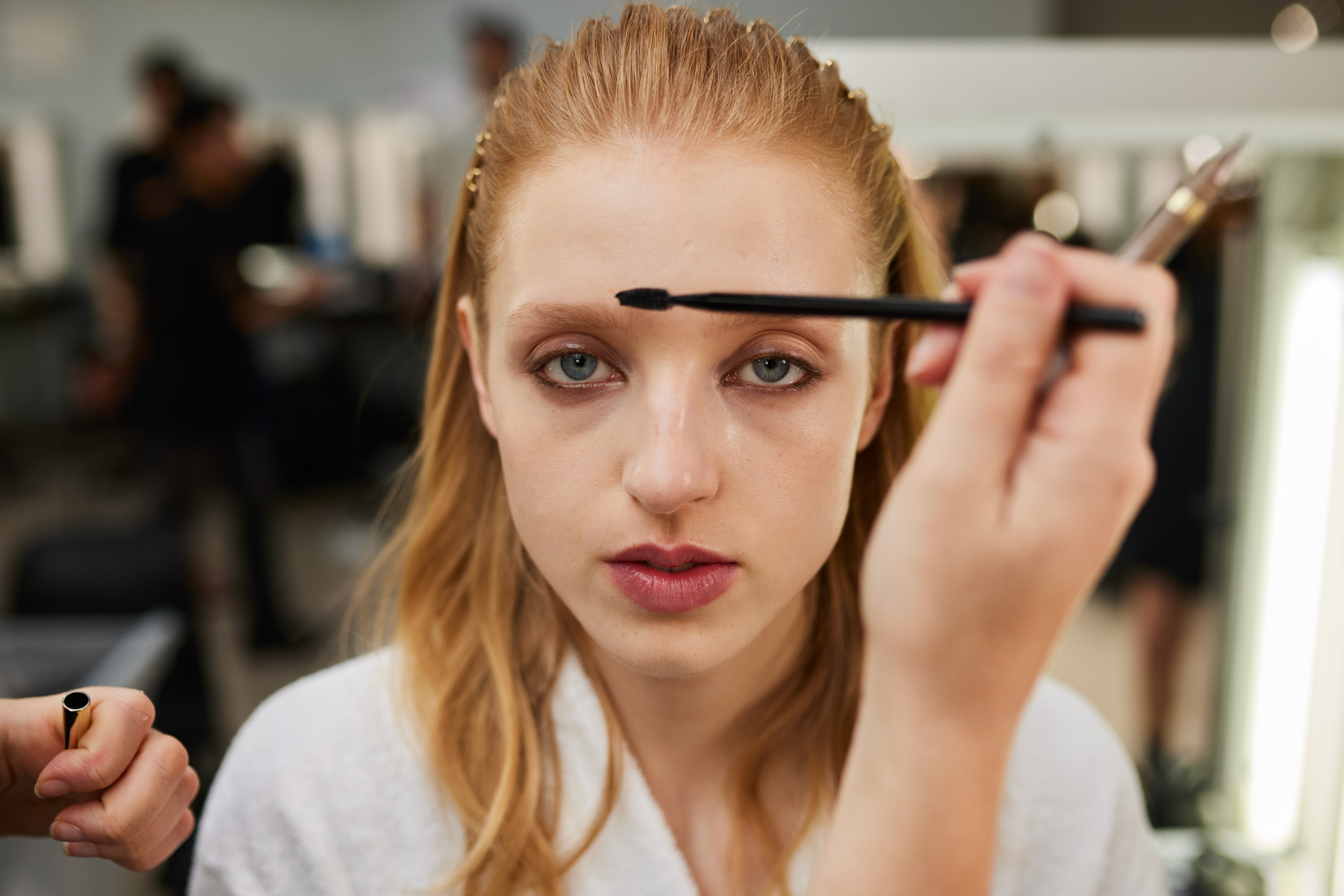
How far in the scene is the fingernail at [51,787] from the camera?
1.38 ft

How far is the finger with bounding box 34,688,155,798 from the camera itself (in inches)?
16.7

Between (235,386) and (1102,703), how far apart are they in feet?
7.33

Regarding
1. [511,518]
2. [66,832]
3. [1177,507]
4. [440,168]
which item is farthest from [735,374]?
[1177,507]

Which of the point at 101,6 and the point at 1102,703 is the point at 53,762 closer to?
the point at 1102,703

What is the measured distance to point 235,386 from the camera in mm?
2541

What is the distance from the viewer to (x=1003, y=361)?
1.06ft

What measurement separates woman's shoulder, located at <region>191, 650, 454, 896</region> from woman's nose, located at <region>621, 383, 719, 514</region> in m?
0.33

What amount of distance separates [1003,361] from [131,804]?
0.41 meters

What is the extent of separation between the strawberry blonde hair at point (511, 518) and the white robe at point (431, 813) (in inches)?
0.6

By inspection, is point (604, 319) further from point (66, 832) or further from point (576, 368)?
point (66, 832)

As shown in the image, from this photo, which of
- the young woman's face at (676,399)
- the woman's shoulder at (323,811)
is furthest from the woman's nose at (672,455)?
the woman's shoulder at (323,811)

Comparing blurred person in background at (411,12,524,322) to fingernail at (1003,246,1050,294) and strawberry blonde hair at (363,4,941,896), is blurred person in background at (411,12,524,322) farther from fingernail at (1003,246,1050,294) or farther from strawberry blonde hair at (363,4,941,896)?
fingernail at (1003,246,1050,294)

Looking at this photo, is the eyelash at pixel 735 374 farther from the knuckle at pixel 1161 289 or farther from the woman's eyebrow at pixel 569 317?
the knuckle at pixel 1161 289

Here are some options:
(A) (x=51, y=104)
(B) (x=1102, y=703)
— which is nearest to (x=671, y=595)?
(B) (x=1102, y=703)
